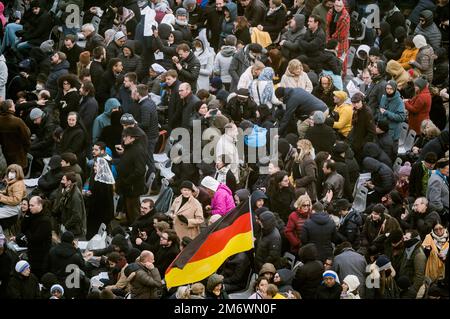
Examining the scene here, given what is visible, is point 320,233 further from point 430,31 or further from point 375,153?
point 430,31

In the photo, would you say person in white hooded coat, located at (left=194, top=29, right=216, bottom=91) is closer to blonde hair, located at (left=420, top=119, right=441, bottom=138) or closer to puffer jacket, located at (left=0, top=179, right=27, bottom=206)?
blonde hair, located at (left=420, top=119, right=441, bottom=138)

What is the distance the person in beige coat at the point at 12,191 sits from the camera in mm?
21375

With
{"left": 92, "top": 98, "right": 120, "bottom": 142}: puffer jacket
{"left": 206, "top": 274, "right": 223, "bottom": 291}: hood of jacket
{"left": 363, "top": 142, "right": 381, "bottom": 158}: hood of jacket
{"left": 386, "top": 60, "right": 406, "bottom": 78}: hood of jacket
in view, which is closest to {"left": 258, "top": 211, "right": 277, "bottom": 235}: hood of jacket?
{"left": 206, "top": 274, "right": 223, "bottom": 291}: hood of jacket

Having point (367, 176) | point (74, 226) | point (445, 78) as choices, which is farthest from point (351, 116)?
point (74, 226)

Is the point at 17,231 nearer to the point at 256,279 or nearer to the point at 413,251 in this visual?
the point at 256,279

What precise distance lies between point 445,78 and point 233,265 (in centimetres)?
638

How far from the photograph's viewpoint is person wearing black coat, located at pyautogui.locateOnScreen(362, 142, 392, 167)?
2247cm

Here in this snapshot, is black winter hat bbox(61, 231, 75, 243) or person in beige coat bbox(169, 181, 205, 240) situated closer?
black winter hat bbox(61, 231, 75, 243)

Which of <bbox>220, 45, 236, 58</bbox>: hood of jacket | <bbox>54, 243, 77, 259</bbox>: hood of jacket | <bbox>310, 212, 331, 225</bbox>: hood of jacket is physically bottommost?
<bbox>54, 243, 77, 259</bbox>: hood of jacket

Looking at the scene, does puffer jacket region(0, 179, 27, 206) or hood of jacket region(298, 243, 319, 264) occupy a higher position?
puffer jacket region(0, 179, 27, 206)

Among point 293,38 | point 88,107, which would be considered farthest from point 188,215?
point 293,38

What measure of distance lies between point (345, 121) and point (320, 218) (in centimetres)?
297

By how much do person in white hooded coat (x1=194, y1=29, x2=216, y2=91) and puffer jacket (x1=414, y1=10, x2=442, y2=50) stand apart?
3275mm

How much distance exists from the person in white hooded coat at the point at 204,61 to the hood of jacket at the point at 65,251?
492 centimetres
